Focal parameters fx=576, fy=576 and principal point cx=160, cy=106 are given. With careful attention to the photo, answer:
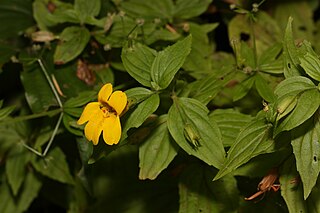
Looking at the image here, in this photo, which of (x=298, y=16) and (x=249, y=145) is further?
(x=298, y=16)

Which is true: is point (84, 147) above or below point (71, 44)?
below

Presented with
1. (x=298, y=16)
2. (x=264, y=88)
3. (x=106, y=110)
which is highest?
(x=106, y=110)

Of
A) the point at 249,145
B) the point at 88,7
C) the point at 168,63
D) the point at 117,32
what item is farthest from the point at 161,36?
the point at 249,145

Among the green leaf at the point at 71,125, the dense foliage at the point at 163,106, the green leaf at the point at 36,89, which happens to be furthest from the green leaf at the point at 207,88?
the green leaf at the point at 36,89

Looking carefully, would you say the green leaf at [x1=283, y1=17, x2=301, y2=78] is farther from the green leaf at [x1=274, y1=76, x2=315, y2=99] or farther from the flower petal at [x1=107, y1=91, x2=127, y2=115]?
the flower petal at [x1=107, y1=91, x2=127, y2=115]

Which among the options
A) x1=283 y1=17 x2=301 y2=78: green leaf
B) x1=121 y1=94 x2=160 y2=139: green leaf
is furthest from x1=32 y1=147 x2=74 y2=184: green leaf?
x1=283 y1=17 x2=301 y2=78: green leaf

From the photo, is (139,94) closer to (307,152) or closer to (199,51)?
(307,152)
